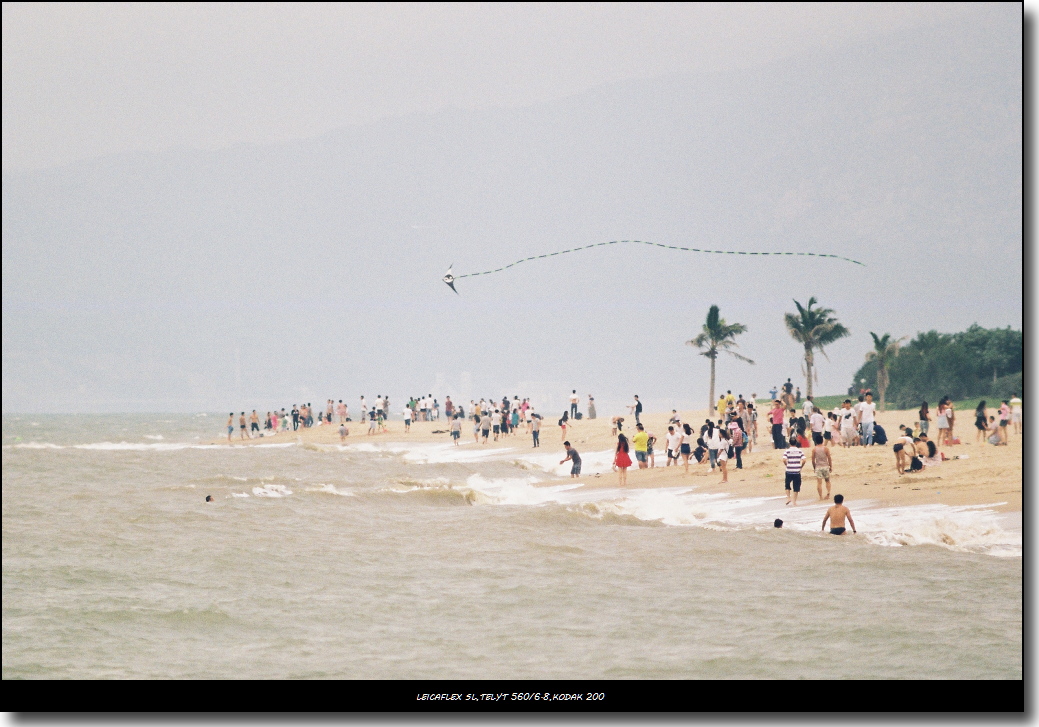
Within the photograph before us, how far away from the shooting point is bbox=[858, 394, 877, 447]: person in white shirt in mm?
24766

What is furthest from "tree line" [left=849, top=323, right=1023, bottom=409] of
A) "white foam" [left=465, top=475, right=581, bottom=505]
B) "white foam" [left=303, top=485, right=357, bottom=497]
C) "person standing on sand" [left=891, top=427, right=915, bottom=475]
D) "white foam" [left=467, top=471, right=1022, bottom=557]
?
"white foam" [left=303, top=485, right=357, bottom=497]

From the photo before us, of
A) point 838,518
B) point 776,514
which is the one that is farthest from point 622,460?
point 838,518

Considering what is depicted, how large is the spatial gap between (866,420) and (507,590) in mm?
14686

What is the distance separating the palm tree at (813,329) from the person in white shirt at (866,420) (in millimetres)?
20027

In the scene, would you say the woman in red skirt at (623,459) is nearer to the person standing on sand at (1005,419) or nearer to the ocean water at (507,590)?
the ocean water at (507,590)

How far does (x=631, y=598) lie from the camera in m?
12.9

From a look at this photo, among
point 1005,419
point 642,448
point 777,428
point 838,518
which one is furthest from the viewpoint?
point 642,448

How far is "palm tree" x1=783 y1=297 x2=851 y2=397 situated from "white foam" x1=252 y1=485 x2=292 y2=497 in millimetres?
26973

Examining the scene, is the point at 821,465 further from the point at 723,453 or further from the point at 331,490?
the point at 331,490

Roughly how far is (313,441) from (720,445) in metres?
31.5

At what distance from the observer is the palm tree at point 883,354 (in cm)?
3906

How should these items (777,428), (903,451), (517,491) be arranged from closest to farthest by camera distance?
(903,451), (517,491), (777,428)

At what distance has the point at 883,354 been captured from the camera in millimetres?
40125

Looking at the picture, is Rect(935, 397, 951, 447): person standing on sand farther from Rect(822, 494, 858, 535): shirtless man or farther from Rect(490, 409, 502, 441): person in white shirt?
Rect(490, 409, 502, 441): person in white shirt
